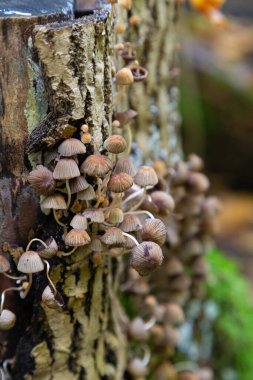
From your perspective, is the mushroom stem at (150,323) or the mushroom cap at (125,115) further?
the mushroom stem at (150,323)

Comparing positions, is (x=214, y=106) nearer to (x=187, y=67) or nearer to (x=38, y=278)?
(x=187, y=67)

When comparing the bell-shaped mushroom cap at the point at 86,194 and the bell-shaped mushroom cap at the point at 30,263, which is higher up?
the bell-shaped mushroom cap at the point at 86,194

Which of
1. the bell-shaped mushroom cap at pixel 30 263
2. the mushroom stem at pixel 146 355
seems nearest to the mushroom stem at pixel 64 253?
the bell-shaped mushroom cap at pixel 30 263

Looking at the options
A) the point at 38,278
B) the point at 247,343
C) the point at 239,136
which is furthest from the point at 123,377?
the point at 239,136

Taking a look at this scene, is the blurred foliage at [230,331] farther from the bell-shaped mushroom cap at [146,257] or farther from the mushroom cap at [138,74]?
the bell-shaped mushroom cap at [146,257]

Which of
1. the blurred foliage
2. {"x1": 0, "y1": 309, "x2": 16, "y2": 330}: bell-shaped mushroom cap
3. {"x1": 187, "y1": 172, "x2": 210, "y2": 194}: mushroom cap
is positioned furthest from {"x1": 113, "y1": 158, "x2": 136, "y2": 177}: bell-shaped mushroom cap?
the blurred foliage

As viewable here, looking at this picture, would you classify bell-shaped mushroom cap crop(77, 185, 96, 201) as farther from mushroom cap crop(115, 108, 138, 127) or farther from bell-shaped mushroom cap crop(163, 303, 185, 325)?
bell-shaped mushroom cap crop(163, 303, 185, 325)

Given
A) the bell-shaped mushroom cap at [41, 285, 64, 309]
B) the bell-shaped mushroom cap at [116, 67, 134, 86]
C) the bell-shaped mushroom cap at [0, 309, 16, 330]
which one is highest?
the bell-shaped mushroom cap at [116, 67, 134, 86]
